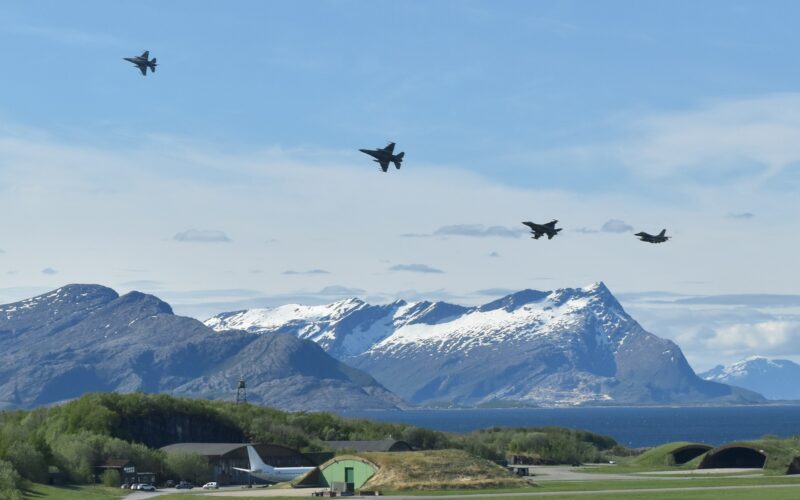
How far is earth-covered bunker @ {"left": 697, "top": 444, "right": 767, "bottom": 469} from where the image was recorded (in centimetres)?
16600

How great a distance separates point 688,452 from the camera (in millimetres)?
183250

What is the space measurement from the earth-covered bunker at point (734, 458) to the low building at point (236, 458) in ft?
171

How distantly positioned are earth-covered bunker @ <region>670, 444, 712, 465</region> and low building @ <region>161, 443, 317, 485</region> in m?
54.6

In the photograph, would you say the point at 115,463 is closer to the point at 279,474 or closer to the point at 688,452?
the point at 279,474

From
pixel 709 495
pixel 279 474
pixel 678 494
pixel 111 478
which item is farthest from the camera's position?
pixel 279 474

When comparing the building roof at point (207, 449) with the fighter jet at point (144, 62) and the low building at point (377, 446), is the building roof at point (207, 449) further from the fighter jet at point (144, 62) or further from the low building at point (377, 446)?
the fighter jet at point (144, 62)

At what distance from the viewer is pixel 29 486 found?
116188 mm

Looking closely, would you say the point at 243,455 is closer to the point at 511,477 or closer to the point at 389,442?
the point at 389,442

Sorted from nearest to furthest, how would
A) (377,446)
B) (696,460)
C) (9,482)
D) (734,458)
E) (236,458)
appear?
(9,482) < (236,458) < (377,446) < (734,458) < (696,460)

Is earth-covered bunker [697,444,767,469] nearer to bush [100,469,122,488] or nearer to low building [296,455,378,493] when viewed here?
low building [296,455,378,493]

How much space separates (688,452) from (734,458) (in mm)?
15432

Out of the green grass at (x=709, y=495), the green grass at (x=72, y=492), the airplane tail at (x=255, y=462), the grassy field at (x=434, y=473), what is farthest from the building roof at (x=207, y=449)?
the green grass at (x=709, y=495)

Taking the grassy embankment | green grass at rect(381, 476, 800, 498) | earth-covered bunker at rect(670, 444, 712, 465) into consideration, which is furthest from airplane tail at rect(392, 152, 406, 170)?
earth-covered bunker at rect(670, 444, 712, 465)

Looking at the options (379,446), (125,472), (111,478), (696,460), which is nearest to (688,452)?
(696,460)
